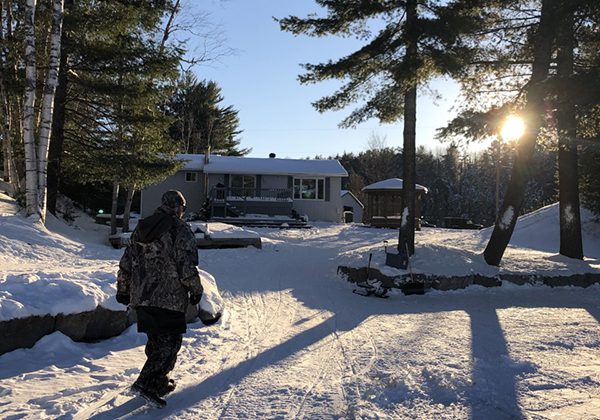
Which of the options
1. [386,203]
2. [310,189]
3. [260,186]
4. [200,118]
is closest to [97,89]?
[260,186]

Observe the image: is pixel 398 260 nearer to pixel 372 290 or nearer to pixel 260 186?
pixel 372 290

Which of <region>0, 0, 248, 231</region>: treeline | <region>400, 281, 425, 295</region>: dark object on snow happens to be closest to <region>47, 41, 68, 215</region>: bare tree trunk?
<region>0, 0, 248, 231</region>: treeline

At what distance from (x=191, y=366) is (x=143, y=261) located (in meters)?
1.65

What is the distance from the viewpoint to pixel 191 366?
208 inches

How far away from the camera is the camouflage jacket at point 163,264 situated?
163 inches

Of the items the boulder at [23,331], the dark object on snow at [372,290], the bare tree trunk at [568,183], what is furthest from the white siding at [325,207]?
the boulder at [23,331]

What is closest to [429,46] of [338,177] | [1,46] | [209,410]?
[209,410]

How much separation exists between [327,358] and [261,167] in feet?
82.8

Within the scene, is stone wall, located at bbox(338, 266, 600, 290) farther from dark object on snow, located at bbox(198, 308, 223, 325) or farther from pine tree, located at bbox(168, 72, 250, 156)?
pine tree, located at bbox(168, 72, 250, 156)

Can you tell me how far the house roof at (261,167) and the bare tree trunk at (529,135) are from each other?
17298 millimetres

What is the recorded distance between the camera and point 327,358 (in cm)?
579

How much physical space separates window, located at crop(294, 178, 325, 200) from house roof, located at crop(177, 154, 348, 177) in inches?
30.0

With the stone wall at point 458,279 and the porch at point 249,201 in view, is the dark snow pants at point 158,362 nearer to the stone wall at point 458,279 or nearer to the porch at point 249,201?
the stone wall at point 458,279

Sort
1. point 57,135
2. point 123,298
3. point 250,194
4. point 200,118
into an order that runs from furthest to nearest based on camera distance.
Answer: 1. point 200,118
2. point 250,194
3. point 57,135
4. point 123,298
